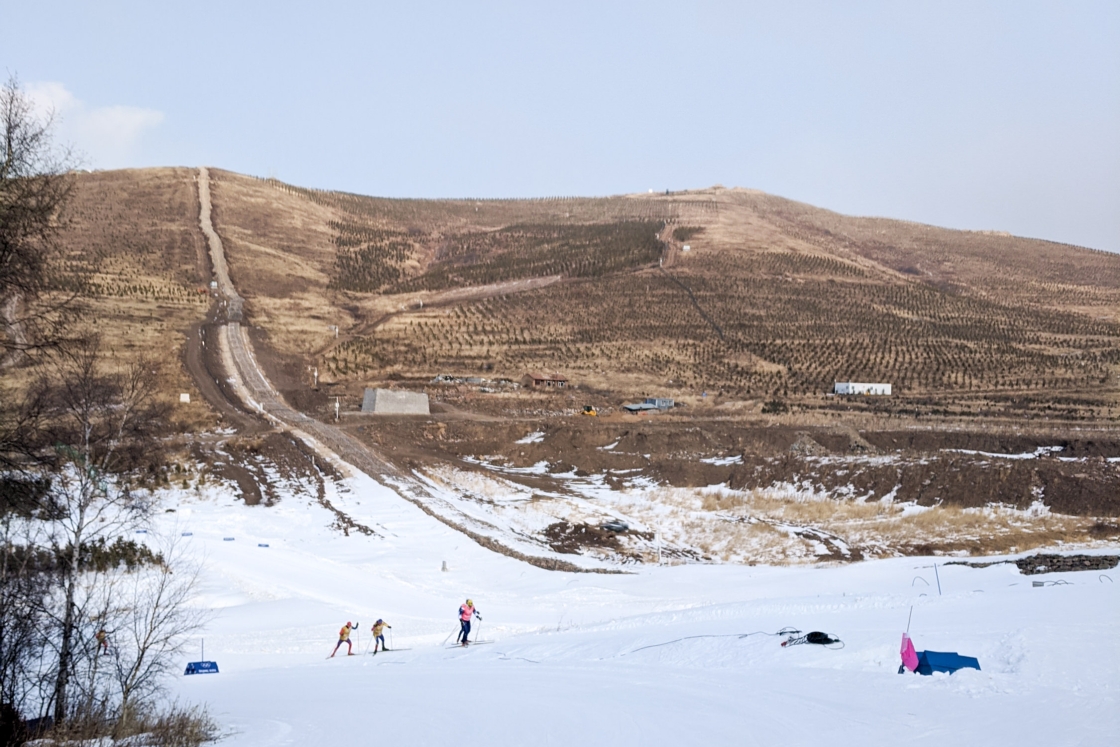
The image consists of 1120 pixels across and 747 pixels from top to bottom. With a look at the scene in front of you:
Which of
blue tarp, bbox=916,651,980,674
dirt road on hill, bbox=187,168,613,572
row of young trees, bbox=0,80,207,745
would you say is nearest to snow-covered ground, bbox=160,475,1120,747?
blue tarp, bbox=916,651,980,674

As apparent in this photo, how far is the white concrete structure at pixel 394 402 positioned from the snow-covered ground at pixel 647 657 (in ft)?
96.9

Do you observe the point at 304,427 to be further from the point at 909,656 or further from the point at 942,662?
the point at 942,662

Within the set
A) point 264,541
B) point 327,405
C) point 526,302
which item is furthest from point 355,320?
point 264,541

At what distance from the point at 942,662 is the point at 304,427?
4356 cm

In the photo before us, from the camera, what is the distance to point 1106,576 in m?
18.0

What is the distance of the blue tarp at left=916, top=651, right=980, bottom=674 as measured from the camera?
11.4 meters

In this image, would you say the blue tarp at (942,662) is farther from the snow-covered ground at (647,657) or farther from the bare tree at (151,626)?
the bare tree at (151,626)

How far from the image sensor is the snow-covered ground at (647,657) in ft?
32.7

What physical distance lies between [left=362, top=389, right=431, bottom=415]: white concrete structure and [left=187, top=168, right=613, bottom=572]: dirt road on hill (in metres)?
4.68

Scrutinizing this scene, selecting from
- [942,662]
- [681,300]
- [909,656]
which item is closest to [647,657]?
[909,656]

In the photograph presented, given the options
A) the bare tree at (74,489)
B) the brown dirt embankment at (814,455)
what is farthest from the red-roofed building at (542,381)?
the bare tree at (74,489)

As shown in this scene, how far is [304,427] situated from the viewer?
5044 centimetres

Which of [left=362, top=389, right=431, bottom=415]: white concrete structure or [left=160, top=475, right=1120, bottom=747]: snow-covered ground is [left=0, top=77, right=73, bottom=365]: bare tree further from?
[left=362, top=389, right=431, bottom=415]: white concrete structure

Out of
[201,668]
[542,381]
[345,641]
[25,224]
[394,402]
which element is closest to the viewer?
[25,224]
